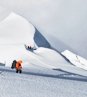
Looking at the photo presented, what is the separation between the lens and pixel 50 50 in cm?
13088

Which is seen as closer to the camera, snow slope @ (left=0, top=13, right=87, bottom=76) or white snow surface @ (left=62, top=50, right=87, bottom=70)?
snow slope @ (left=0, top=13, right=87, bottom=76)

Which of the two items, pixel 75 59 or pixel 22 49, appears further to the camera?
pixel 75 59

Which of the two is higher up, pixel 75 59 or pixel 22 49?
pixel 75 59

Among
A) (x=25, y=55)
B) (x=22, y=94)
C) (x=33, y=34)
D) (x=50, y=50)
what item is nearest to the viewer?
(x=22, y=94)

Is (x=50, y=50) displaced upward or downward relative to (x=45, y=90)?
upward

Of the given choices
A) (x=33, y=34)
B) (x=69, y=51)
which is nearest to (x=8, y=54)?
(x=33, y=34)

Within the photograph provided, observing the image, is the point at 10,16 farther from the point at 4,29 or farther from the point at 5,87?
the point at 5,87

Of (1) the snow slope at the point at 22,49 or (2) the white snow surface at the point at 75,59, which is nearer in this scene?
(1) the snow slope at the point at 22,49

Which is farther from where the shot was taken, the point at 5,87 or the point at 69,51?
the point at 69,51

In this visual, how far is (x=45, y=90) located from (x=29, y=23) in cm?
12054

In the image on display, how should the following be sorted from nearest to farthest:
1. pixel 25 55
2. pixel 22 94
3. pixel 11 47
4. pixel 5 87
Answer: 1. pixel 22 94
2. pixel 5 87
3. pixel 25 55
4. pixel 11 47

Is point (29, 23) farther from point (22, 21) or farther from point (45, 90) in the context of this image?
point (45, 90)

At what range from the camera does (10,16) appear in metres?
153

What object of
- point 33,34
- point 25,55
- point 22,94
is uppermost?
point 33,34
